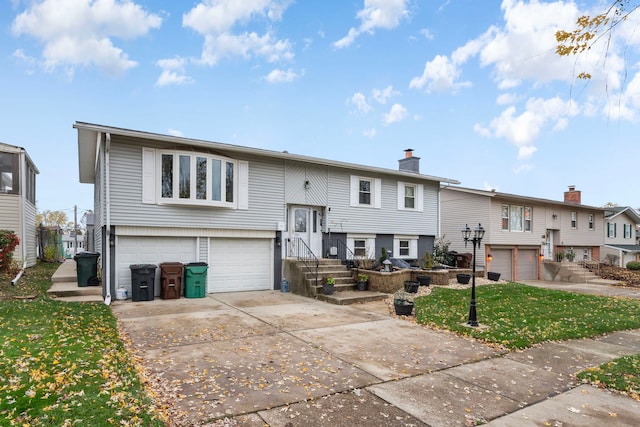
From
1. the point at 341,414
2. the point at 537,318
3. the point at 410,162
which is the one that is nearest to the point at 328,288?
the point at 537,318

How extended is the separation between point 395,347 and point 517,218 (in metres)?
19.1

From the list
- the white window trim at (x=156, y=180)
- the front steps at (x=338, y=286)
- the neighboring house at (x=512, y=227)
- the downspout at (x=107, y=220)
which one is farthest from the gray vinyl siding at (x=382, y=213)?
the downspout at (x=107, y=220)

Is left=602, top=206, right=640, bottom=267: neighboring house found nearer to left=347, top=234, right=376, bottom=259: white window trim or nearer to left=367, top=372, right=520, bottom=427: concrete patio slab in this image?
left=347, top=234, right=376, bottom=259: white window trim

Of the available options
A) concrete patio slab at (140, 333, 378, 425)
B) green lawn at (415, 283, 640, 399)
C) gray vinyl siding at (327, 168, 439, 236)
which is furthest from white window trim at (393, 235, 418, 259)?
concrete patio slab at (140, 333, 378, 425)

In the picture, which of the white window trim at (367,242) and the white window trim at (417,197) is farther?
the white window trim at (417,197)

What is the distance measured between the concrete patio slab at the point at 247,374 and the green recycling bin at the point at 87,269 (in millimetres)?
6446

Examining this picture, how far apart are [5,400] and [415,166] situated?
55.2 feet

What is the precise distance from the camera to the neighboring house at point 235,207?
1041 cm

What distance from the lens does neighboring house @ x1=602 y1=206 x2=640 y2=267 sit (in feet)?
91.8

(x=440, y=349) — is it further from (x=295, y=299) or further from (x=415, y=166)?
(x=415, y=166)

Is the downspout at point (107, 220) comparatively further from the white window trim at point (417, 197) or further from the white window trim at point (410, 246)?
the white window trim at point (417, 197)

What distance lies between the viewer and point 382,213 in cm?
1567

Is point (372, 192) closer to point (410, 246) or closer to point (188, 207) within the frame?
point (410, 246)

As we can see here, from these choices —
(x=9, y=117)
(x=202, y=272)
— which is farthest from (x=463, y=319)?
(x=9, y=117)
